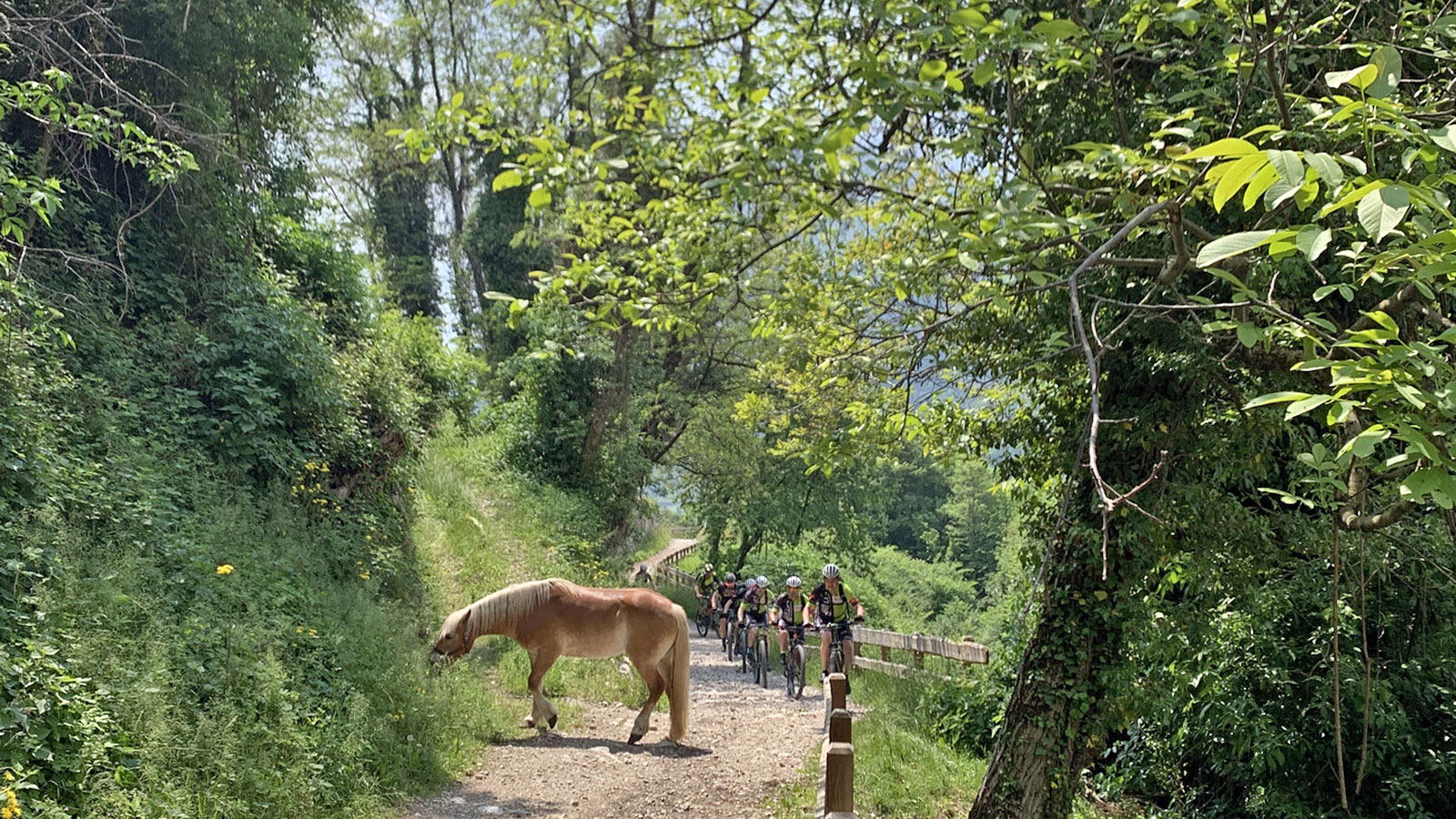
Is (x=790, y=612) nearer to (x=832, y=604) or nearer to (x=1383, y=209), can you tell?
(x=832, y=604)

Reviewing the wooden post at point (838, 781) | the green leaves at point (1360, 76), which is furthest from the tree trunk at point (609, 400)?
the green leaves at point (1360, 76)

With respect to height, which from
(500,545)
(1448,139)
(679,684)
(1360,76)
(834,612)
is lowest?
(679,684)

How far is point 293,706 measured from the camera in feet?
20.4

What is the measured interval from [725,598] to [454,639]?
1038cm

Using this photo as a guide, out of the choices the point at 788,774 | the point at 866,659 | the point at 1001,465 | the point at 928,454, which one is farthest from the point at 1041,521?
the point at 866,659

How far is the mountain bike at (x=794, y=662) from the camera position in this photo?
13.2 meters

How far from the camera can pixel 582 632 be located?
9.38 meters

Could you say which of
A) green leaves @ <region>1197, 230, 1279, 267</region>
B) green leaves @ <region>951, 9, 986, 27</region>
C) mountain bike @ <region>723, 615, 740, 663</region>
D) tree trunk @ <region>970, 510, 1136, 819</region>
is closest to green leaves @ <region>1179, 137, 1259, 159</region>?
green leaves @ <region>1197, 230, 1279, 267</region>

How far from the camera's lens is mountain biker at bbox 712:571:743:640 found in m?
17.7

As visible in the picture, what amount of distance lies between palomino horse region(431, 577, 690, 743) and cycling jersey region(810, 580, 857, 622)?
348cm

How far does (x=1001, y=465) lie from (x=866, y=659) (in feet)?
24.4

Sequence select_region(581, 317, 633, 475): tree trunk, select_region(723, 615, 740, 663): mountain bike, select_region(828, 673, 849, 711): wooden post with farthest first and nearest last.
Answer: select_region(581, 317, 633, 475): tree trunk, select_region(723, 615, 740, 663): mountain bike, select_region(828, 673, 849, 711): wooden post

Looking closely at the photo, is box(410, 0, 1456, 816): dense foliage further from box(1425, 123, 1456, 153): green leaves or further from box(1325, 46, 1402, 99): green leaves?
box(1425, 123, 1456, 153): green leaves

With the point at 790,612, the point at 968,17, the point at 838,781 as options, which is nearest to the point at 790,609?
the point at 790,612
